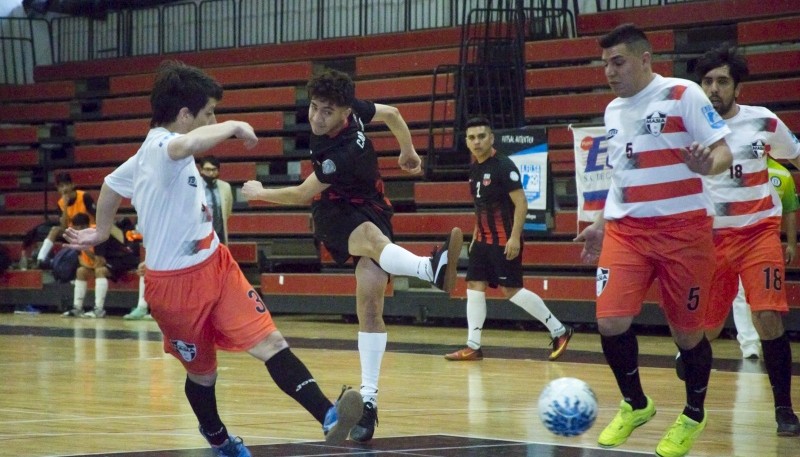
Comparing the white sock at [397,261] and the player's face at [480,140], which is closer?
the white sock at [397,261]

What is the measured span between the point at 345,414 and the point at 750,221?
2570 millimetres

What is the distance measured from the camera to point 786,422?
6137mm

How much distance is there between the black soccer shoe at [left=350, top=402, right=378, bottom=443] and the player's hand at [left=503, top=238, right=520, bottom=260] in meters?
4.69

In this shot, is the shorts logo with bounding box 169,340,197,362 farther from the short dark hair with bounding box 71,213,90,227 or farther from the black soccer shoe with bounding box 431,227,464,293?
the short dark hair with bounding box 71,213,90,227

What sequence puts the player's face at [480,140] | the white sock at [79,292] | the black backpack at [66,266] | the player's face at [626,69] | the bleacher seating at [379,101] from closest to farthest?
the player's face at [626,69] → the player's face at [480,140] → the bleacher seating at [379,101] → the white sock at [79,292] → the black backpack at [66,266]

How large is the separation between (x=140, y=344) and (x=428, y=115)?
18.3 ft

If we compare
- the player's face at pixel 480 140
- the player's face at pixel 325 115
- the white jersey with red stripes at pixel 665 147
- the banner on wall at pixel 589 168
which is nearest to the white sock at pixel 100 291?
the banner on wall at pixel 589 168

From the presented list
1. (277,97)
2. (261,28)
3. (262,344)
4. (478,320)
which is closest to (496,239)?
(478,320)

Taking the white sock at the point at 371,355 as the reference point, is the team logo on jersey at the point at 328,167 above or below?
above

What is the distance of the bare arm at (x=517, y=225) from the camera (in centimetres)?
1059

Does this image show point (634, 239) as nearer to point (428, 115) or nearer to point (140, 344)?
point (140, 344)

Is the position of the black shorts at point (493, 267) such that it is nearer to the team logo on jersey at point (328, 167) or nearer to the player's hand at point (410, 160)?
the player's hand at point (410, 160)

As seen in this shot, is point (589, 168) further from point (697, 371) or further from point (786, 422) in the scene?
point (697, 371)

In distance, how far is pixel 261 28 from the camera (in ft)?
66.0
